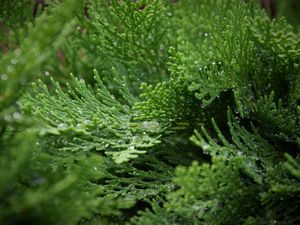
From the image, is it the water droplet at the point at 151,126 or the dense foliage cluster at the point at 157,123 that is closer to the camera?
the dense foliage cluster at the point at 157,123

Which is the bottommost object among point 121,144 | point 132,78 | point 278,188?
point 278,188

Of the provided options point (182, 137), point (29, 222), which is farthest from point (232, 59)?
point (29, 222)

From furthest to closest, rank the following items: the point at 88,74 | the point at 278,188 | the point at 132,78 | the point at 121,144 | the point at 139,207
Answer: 1. the point at 88,74
2. the point at 132,78
3. the point at 139,207
4. the point at 121,144
5. the point at 278,188

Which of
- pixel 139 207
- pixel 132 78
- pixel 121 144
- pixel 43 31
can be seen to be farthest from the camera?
pixel 132 78

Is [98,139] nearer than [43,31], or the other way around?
[43,31]

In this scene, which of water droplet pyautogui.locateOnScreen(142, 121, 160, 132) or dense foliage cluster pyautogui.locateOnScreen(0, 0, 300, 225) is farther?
water droplet pyautogui.locateOnScreen(142, 121, 160, 132)

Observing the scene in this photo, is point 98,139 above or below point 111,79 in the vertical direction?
below

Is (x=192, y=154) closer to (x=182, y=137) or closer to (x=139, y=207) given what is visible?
(x=182, y=137)
